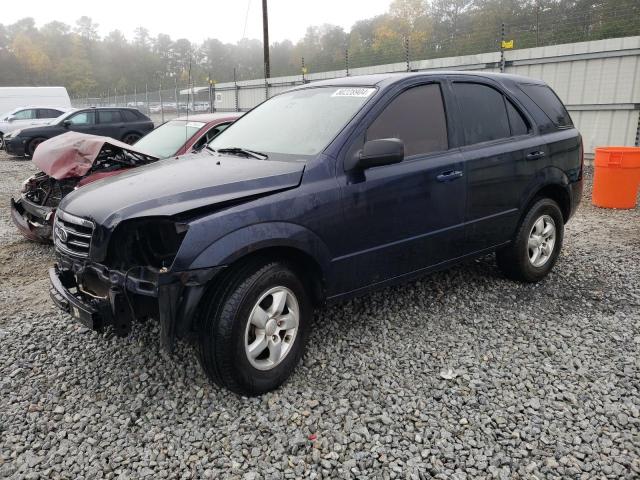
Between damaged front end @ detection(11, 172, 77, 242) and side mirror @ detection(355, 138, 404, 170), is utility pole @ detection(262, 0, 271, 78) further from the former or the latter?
side mirror @ detection(355, 138, 404, 170)

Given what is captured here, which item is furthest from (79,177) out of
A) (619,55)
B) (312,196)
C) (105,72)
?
(105,72)

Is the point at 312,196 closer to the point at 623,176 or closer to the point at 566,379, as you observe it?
the point at 566,379

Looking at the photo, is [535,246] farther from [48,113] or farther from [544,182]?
[48,113]

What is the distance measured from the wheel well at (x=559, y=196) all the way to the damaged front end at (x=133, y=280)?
3189mm

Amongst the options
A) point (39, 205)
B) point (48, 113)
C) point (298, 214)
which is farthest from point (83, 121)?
point (298, 214)

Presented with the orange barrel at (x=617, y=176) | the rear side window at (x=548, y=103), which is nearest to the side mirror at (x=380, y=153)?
the rear side window at (x=548, y=103)

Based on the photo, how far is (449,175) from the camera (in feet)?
12.3

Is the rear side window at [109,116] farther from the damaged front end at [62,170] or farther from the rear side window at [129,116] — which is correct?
the damaged front end at [62,170]

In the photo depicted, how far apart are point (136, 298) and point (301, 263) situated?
0.98 m

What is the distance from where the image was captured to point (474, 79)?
420cm

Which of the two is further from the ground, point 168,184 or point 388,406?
point 168,184

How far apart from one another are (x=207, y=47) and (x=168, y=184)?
1290 inches

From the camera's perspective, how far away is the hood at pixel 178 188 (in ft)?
9.10

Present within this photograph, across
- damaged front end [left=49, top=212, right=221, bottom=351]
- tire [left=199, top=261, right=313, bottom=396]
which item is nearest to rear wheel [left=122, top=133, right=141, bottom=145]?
damaged front end [left=49, top=212, right=221, bottom=351]
